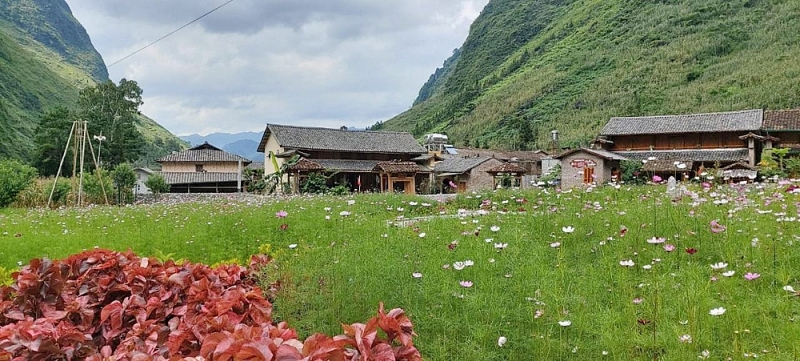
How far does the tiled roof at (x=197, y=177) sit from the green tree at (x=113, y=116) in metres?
5.43

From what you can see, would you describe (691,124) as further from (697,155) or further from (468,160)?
(468,160)

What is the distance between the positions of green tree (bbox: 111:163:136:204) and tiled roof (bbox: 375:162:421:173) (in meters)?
13.0

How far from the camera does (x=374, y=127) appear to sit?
101688 millimetres

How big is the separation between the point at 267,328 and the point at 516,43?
116m

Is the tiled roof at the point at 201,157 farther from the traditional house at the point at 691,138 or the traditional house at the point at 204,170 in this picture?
the traditional house at the point at 691,138

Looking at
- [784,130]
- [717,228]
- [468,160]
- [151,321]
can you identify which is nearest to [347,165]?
[468,160]

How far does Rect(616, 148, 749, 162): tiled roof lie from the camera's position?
87.4ft

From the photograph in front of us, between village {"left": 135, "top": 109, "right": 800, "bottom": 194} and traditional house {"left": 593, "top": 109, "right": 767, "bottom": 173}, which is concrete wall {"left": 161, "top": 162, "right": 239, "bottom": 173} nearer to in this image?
village {"left": 135, "top": 109, "right": 800, "bottom": 194}

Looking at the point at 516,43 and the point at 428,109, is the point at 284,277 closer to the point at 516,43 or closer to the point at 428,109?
the point at 428,109

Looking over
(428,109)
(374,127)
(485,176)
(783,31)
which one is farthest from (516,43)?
(485,176)

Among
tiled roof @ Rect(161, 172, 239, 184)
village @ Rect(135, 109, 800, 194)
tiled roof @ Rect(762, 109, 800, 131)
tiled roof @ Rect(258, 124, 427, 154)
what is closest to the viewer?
village @ Rect(135, 109, 800, 194)

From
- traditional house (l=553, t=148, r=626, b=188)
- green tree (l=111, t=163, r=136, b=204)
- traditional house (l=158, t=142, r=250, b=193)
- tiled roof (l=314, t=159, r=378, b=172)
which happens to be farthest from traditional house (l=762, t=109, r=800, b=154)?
traditional house (l=158, t=142, r=250, b=193)

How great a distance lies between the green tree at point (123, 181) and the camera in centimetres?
2205

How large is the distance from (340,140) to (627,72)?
45.1 meters
